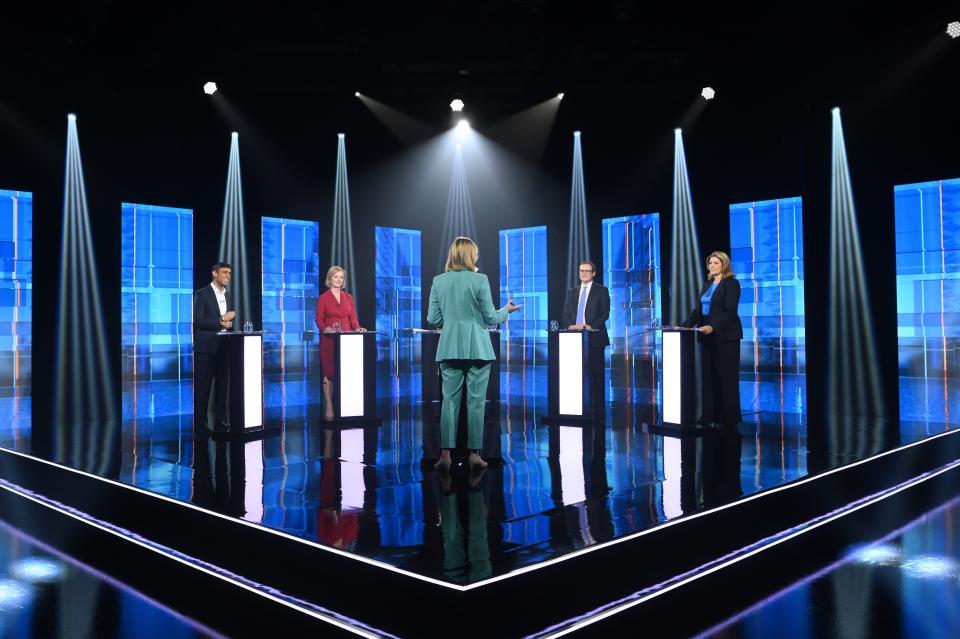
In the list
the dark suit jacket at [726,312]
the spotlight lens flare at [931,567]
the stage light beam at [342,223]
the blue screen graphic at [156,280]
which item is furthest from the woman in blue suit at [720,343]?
the blue screen graphic at [156,280]

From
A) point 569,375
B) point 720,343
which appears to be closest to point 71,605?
point 569,375

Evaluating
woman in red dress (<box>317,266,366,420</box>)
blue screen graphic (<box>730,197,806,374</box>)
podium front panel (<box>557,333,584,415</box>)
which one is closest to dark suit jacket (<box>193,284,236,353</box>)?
woman in red dress (<box>317,266,366,420</box>)

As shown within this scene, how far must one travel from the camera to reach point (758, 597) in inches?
107

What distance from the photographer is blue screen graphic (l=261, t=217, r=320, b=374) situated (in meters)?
8.59

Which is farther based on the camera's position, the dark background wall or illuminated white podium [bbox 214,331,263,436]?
the dark background wall

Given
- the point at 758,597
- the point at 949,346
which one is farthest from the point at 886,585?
the point at 949,346

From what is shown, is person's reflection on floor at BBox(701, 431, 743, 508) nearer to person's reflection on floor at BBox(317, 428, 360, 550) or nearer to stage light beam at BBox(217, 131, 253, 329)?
person's reflection on floor at BBox(317, 428, 360, 550)

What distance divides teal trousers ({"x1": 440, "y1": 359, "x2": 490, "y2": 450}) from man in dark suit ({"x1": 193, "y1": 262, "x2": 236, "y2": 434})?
232 centimetres

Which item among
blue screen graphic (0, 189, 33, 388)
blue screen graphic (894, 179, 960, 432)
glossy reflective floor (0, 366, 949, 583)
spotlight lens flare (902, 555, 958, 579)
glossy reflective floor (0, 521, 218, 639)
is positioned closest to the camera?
glossy reflective floor (0, 521, 218, 639)

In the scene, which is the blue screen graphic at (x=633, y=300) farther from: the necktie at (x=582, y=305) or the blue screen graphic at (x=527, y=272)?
the necktie at (x=582, y=305)

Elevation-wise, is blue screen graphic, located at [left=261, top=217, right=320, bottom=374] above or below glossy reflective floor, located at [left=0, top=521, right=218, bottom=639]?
above

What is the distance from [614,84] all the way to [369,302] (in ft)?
13.1

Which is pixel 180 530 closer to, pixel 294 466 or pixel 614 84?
pixel 294 466

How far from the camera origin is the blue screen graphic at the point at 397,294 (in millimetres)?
9656
